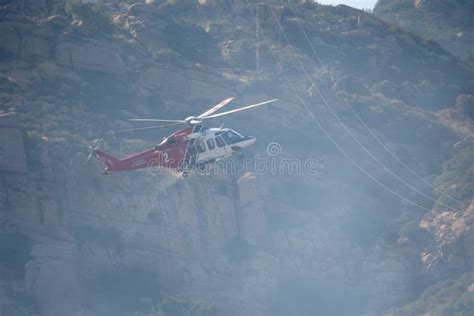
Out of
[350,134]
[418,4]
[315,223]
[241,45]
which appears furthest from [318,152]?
[418,4]

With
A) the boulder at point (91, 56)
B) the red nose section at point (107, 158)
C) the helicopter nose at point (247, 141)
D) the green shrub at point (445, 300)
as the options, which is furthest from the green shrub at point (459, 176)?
the red nose section at point (107, 158)

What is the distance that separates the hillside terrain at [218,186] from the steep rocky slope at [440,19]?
112ft

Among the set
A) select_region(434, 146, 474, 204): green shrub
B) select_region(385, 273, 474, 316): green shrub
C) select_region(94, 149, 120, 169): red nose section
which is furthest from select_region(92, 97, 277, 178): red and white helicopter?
select_region(434, 146, 474, 204): green shrub

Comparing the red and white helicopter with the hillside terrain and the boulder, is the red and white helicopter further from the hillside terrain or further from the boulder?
the boulder

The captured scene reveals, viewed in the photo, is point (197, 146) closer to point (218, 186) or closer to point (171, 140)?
point (171, 140)

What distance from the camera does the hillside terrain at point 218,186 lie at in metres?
64.0

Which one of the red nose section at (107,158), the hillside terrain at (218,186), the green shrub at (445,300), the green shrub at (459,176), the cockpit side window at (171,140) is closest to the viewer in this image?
the cockpit side window at (171,140)

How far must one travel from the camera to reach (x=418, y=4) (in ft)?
460

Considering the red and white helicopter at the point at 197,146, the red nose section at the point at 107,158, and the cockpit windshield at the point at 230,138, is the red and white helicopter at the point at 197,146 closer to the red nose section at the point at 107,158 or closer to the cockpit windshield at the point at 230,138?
the cockpit windshield at the point at 230,138

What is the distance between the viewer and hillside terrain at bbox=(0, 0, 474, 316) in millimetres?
64000

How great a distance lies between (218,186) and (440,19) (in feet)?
251

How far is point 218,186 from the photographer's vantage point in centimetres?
7094

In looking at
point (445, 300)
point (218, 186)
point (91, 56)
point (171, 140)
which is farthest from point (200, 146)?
point (91, 56)

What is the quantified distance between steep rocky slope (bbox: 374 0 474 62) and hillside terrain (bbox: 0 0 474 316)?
34129 millimetres
